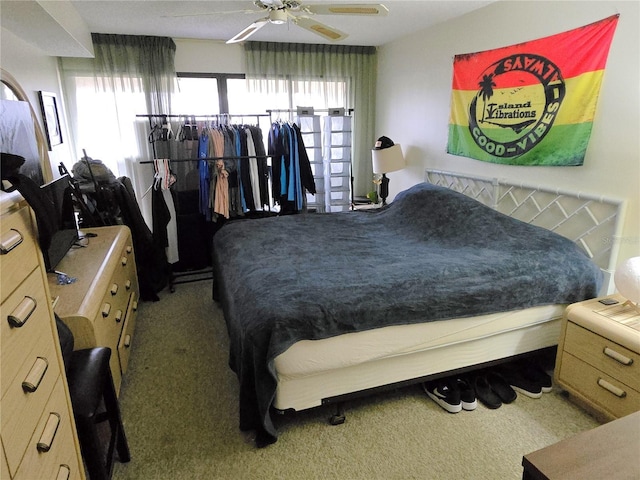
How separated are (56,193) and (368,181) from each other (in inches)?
143

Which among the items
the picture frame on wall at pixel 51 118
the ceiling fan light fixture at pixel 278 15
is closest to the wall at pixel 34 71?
the picture frame on wall at pixel 51 118

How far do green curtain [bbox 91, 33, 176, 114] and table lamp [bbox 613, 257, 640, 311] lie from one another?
13.3 feet

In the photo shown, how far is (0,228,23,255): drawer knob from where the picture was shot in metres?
0.88

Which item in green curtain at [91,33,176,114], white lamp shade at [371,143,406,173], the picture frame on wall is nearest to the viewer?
the picture frame on wall

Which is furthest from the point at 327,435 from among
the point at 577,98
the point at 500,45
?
the point at 500,45

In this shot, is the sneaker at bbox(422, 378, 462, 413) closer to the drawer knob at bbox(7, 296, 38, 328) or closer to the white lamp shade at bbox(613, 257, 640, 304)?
the white lamp shade at bbox(613, 257, 640, 304)

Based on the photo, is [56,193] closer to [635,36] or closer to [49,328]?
[49,328]

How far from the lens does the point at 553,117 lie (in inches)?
102

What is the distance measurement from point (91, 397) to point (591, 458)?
158 cm

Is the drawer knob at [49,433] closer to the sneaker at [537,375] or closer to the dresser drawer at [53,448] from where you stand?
the dresser drawer at [53,448]

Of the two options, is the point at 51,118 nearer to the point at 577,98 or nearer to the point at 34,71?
the point at 34,71

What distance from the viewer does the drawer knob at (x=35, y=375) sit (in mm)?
947

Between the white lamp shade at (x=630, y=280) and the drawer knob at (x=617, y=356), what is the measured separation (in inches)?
11.5

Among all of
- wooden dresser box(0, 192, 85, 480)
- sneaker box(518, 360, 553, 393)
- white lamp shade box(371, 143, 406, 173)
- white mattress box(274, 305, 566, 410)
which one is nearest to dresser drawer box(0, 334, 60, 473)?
wooden dresser box(0, 192, 85, 480)
